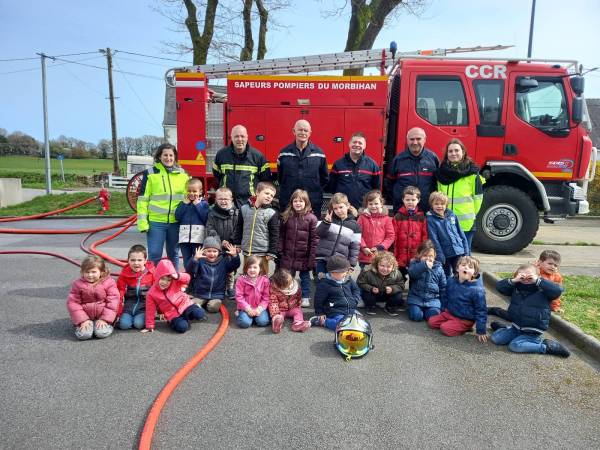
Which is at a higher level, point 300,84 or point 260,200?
point 300,84

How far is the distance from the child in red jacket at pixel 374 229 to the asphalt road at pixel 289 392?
2.94 ft

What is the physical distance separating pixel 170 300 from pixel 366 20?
1287cm

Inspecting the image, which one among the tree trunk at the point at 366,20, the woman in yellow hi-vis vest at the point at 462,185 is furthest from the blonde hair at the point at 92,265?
the tree trunk at the point at 366,20

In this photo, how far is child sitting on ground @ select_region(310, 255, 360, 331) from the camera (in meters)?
4.39

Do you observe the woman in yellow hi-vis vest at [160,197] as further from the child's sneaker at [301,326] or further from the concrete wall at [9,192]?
the concrete wall at [9,192]

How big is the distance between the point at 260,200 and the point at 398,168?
1.75 metres

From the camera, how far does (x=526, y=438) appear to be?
2.67 m

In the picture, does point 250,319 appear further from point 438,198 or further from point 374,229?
point 438,198

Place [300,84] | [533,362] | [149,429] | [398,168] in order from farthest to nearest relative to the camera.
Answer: [300,84] < [398,168] < [533,362] < [149,429]

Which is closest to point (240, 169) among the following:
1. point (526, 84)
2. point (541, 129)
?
point (526, 84)

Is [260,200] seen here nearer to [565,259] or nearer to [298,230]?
[298,230]

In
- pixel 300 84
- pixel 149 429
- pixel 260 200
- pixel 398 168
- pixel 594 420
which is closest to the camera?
pixel 149 429

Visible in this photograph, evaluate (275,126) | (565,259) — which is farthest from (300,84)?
(565,259)

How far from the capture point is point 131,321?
4.28m
